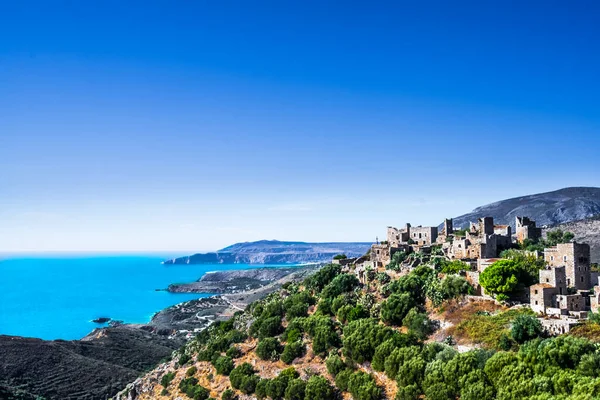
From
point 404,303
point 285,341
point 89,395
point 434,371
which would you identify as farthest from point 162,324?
point 434,371

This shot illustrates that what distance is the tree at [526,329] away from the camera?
123 ft

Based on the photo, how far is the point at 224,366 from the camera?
5800cm

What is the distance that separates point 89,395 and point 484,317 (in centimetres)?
7192

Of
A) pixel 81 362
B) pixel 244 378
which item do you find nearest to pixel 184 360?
pixel 244 378

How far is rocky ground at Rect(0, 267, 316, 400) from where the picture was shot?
279 feet

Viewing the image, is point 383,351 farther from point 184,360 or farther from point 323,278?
point 184,360

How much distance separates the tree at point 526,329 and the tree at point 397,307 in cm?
1388

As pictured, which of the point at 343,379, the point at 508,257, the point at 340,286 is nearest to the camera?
the point at 343,379

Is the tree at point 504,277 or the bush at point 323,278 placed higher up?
the tree at point 504,277

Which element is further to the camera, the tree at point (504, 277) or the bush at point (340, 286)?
the bush at point (340, 286)

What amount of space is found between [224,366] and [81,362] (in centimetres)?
5607

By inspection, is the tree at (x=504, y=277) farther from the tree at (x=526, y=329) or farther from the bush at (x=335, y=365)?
the bush at (x=335, y=365)

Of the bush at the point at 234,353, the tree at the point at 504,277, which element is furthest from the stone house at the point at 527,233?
the bush at the point at 234,353

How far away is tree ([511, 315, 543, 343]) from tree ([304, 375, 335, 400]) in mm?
17811
